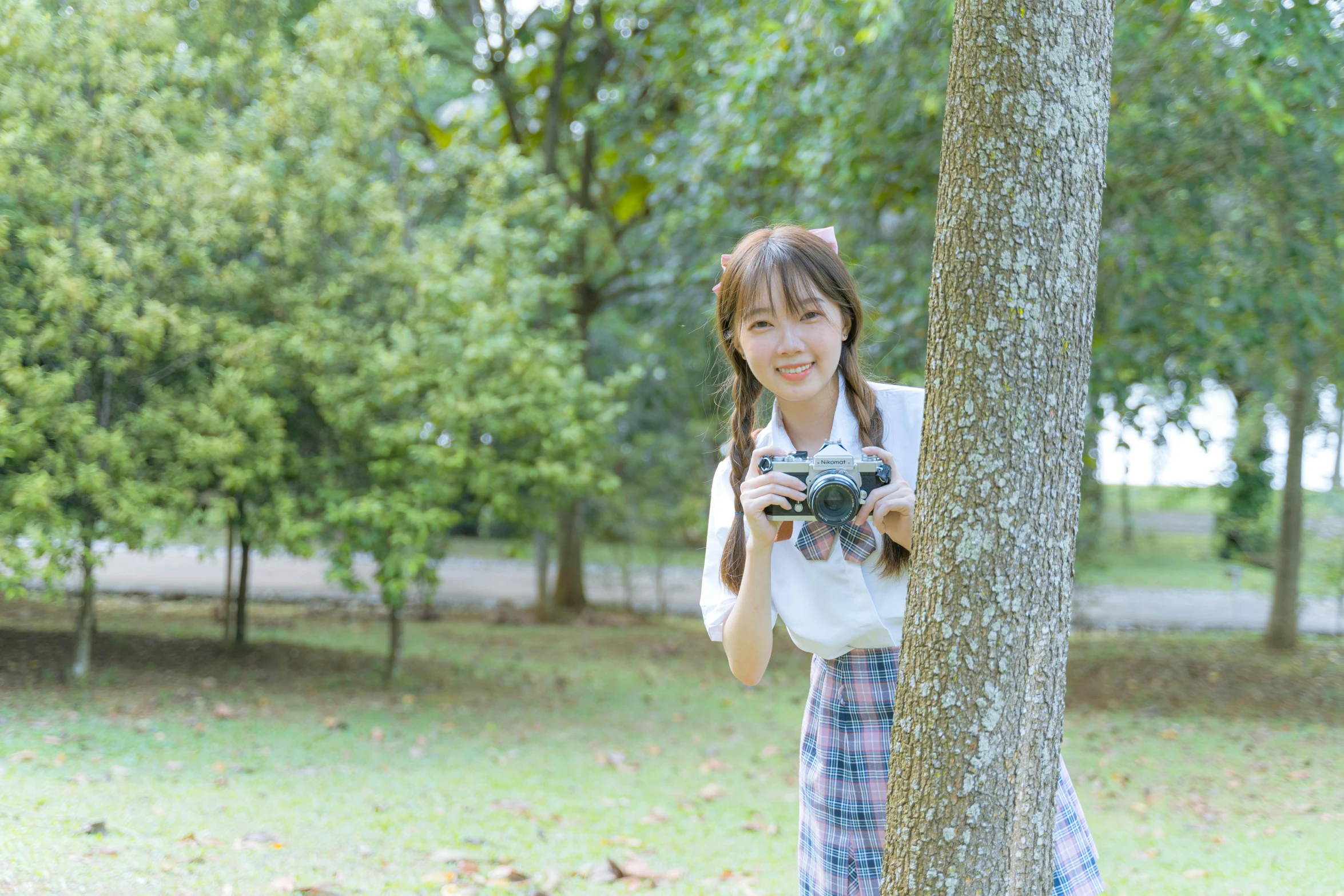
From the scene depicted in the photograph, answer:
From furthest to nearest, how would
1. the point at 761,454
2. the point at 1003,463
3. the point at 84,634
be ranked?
the point at 84,634
the point at 761,454
the point at 1003,463

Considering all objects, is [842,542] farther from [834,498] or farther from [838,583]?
[834,498]

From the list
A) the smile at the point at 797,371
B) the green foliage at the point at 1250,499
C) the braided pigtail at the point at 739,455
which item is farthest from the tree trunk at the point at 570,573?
the smile at the point at 797,371

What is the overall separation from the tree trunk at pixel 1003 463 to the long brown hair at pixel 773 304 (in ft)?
0.85

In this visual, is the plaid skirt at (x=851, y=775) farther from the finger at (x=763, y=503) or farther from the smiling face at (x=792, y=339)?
the smiling face at (x=792, y=339)

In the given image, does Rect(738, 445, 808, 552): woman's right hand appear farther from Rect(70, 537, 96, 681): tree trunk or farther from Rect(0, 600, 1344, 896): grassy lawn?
Rect(70, 537, 96, 681): tree trunk

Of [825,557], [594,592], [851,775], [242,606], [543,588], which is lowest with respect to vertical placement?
[594,592]

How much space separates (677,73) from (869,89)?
303 centimetres

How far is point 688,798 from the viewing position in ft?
18.9

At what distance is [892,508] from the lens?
1.85m

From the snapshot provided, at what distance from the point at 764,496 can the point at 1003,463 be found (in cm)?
41

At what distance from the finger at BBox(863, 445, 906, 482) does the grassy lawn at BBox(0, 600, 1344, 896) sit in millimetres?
2793

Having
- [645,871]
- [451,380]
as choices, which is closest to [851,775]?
[645,871]

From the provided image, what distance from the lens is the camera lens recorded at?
1.78m

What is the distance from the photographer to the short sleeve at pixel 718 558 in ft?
6.69
